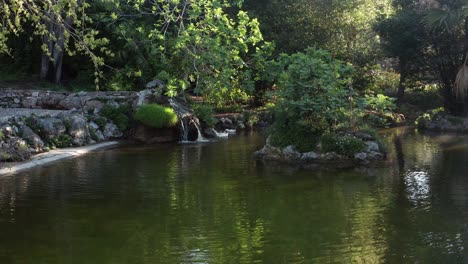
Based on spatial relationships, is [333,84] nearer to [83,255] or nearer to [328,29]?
[83,255]

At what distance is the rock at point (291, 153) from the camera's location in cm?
1664

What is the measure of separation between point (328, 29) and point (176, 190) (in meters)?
22.7

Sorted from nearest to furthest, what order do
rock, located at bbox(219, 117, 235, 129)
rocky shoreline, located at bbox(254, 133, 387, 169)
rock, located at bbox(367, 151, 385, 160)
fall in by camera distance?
1. rocky shoreline, located at bbox(254, 133, 387, 169)
2. rock, located at bbox(367, 151, 385, 160)
3. rock, located at bbox(219, 117, 235, 129)

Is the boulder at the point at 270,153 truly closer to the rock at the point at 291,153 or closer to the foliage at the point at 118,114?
the rock at the point at 291,153

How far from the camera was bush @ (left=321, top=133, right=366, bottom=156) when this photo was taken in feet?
53.1

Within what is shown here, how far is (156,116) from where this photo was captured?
70.9ft

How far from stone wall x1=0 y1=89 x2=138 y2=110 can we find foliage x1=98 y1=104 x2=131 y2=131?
0.85 m

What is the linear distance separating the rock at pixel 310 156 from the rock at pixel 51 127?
8.41 meters

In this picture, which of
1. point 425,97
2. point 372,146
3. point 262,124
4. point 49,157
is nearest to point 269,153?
point 372,146

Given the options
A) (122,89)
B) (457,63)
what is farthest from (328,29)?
(122,89)

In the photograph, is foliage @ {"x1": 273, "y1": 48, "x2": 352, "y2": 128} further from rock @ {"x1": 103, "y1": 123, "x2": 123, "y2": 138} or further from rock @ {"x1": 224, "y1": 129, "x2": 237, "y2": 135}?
rock @ {"x1": 224, "y1": 129, "x2": 237, "y2": 135}

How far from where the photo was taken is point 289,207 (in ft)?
35.0

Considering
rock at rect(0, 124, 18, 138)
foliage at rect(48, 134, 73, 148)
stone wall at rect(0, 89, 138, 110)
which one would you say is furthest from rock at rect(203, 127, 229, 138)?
rock at rect(0, 124, 18, 138)

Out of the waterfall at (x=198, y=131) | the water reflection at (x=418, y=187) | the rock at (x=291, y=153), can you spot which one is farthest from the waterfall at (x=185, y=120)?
the water reflection at (x=418, y=187)
